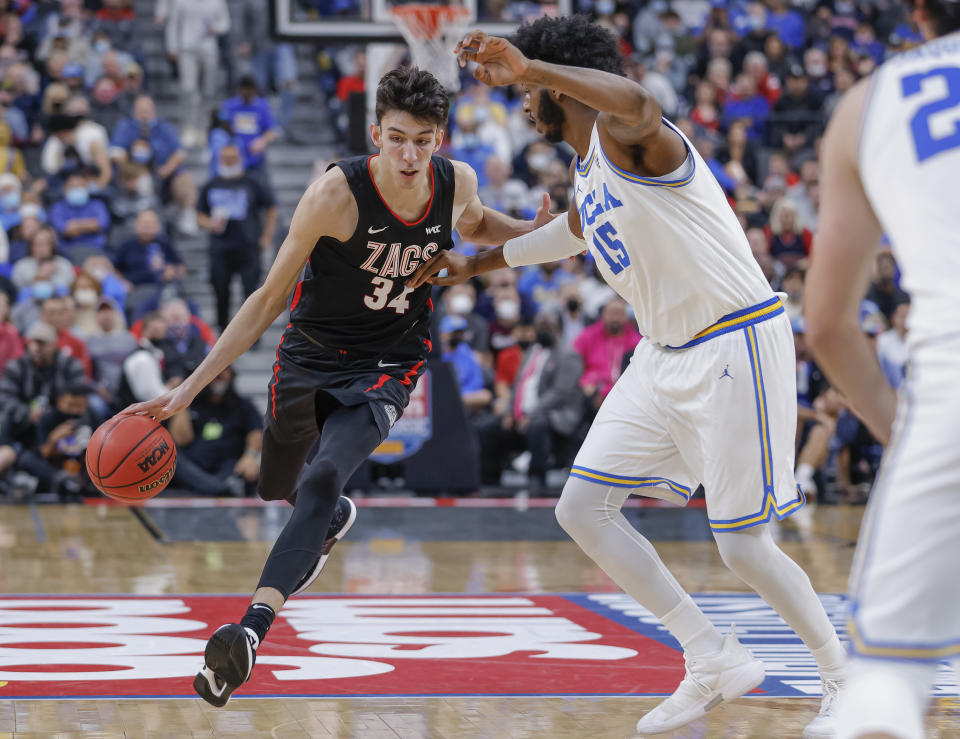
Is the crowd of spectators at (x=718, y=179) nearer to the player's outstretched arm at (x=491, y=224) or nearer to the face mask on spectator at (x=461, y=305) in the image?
the face mask on spectator at (x=461, y=305)

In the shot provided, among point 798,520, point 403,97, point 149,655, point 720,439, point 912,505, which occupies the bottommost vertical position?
point 798,520

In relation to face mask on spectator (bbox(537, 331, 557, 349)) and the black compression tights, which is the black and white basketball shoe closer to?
the black compression tights

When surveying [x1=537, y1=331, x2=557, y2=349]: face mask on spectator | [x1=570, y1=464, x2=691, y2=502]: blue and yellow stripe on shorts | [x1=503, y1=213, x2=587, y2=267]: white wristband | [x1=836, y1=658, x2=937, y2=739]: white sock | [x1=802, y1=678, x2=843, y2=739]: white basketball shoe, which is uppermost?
[x1=503, y1=213, x2=587, y2=267]: white wristband

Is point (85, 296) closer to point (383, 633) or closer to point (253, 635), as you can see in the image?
point (383, 633)

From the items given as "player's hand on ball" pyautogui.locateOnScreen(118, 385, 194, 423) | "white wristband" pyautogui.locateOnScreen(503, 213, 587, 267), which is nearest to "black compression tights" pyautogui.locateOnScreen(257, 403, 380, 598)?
"player's hand on ball" pyautogui.locateOnScreen(118, 385, 194, 423)

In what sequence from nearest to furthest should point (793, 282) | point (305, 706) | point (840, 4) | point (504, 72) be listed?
point (504, 72) < point (305, 706) < point (793, 282) < point (840, 4)

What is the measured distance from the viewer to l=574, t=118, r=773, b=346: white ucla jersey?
3.92 meters

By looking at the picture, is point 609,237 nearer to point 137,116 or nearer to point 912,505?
point 912,505

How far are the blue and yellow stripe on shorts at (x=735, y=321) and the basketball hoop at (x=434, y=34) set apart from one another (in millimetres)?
6107

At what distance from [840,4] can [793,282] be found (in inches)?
305

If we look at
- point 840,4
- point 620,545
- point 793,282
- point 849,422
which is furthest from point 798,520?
point 840,4

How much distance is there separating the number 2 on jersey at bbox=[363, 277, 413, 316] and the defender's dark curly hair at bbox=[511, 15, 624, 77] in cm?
92

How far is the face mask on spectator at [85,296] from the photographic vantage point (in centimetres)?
1134

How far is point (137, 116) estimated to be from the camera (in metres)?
14.1
